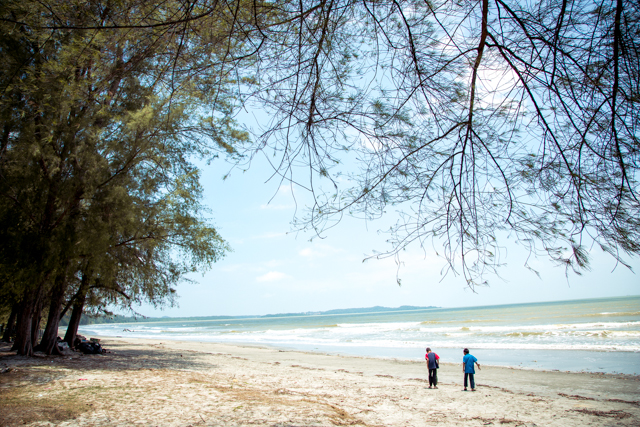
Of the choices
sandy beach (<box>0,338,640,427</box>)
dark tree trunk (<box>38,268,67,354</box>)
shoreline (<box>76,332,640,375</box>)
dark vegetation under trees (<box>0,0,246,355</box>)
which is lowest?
shoreline (<box>76,332,640,375</box>)

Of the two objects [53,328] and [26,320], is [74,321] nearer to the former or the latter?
[53,328]

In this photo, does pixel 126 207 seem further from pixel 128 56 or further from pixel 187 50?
pixel 187 50

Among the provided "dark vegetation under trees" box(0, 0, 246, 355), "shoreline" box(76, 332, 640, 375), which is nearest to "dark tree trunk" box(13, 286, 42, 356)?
"dark vegetation under trees" box(0, 0, 246, 355)

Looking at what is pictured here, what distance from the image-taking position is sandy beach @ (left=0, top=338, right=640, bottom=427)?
4.65 metres

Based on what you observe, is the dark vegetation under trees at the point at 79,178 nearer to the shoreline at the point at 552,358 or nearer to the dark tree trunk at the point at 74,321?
the dark tree trunk at the point at 74,321

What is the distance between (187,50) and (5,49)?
19.1ft

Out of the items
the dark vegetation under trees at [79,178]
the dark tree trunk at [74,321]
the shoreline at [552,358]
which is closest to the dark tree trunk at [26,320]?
the dark vegetation under trees at [79,178]

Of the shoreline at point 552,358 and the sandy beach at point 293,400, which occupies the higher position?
the sandy beach at point 293,400

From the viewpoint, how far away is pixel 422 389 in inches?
355

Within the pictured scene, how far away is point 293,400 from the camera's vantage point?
6.12 meters

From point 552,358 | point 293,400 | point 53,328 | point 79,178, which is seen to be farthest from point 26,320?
point 552,358

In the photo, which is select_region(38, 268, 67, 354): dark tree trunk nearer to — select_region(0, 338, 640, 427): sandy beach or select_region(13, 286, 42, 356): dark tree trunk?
select_region(0, 338, 640, 427): sandy beach

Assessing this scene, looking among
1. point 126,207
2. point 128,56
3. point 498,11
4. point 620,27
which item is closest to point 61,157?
point 126,207

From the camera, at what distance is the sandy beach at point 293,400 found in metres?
4.65
